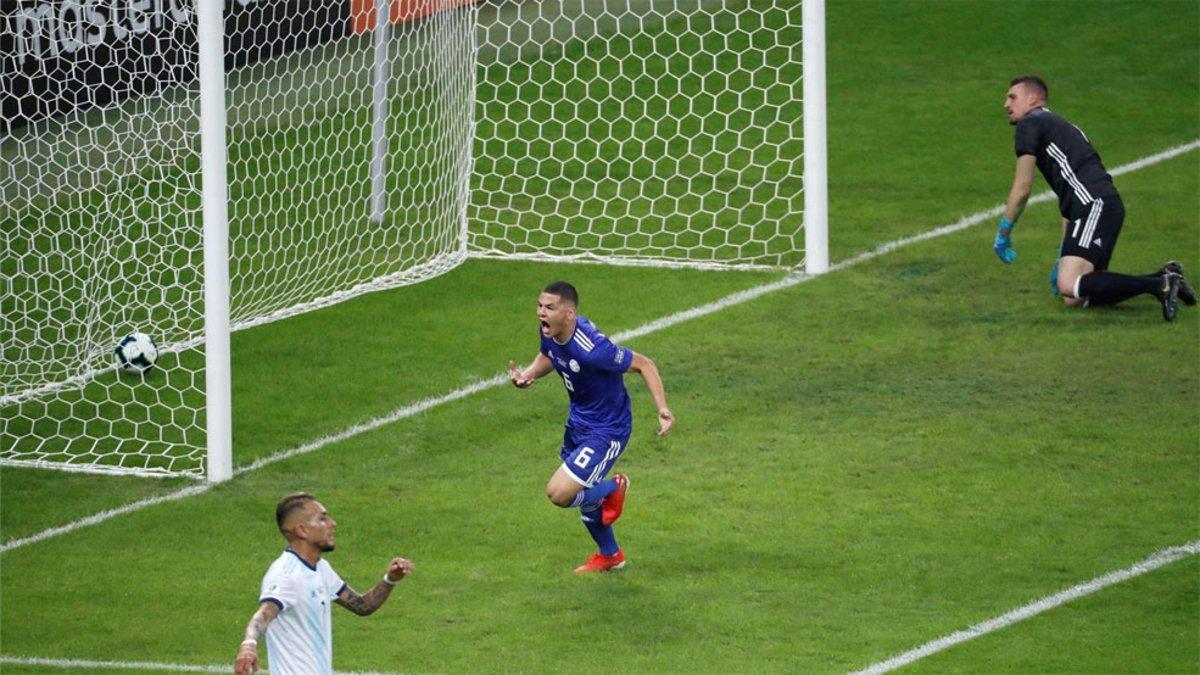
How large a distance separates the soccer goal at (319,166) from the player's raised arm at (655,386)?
2630mm

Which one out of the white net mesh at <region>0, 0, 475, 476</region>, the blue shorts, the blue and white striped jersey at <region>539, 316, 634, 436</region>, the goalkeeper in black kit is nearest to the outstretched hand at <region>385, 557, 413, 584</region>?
the blue shorts

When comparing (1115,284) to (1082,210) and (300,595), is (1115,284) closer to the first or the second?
(1082,210)

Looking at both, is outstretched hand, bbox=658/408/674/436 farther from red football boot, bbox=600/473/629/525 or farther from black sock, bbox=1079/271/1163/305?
black sock, bbox=1079/271/1163/305

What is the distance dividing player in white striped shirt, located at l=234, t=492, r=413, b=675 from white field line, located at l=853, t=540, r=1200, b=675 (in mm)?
2461

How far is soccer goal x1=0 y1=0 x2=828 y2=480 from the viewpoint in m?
11.3

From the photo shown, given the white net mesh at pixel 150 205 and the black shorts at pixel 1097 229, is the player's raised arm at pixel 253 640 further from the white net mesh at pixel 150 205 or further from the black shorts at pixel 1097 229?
the black shorts at pixel 1097 229

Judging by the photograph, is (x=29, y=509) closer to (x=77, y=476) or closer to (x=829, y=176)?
(x=77, y=476)

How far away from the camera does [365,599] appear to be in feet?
22.8

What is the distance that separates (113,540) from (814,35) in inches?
237

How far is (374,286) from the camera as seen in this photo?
1363cm

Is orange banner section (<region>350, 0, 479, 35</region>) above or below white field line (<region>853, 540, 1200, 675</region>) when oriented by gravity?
above

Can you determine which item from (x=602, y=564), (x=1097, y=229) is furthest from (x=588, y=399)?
(x=1097, y=229)

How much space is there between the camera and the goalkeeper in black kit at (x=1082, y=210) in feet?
41.1

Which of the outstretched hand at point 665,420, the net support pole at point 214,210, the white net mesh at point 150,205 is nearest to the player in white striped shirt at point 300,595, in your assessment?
the outstretched hand at point 665,420
